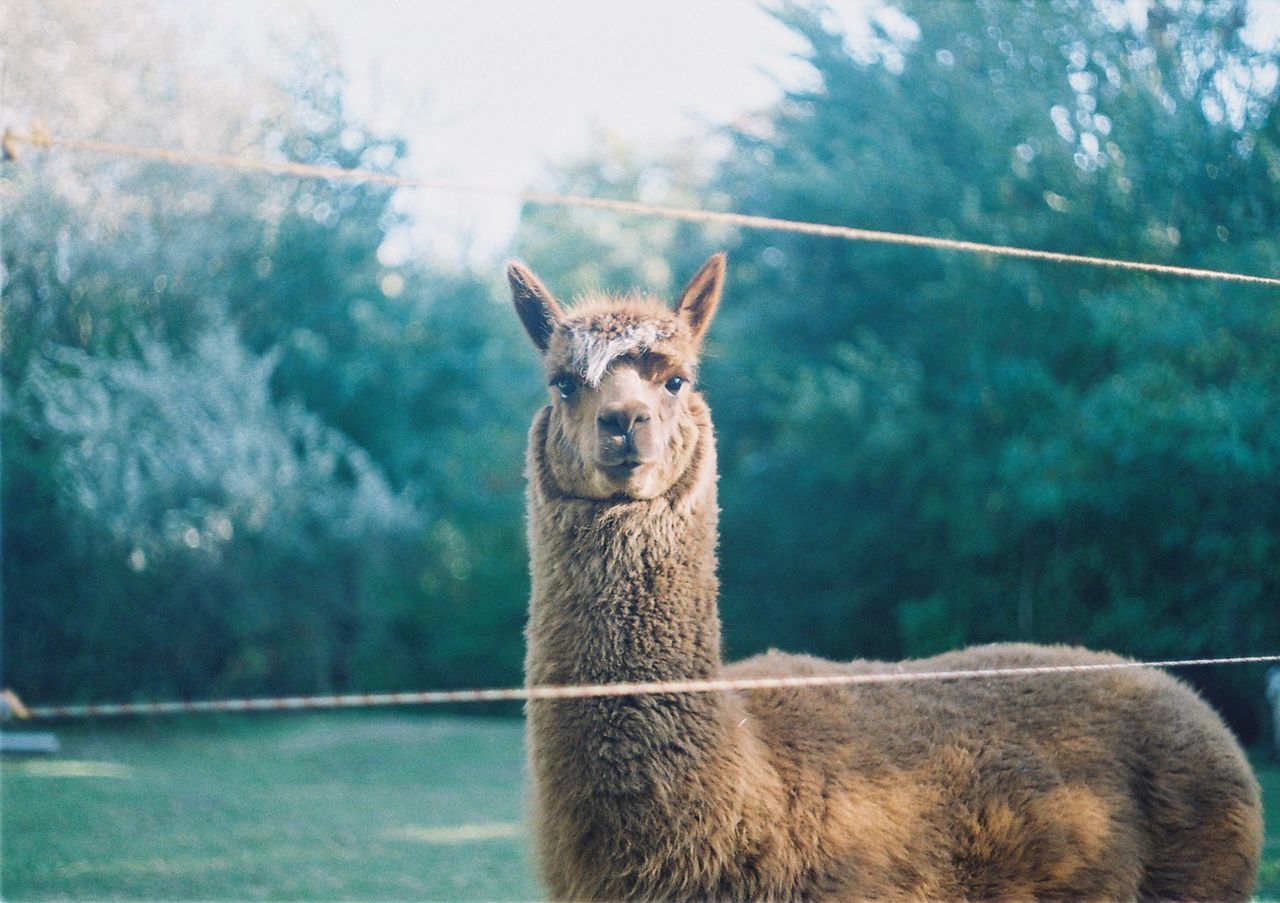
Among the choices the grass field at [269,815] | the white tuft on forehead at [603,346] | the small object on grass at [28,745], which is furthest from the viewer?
the small object on grass at [28,745]

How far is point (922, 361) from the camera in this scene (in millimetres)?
13430

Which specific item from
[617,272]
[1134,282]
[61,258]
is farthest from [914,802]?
[617,272]

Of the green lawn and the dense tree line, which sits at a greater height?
the dense tree line

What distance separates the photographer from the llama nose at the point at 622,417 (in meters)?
3.15

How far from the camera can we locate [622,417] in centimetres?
315

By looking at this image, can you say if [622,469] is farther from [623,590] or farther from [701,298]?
[701,298]

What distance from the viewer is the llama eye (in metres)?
3.43

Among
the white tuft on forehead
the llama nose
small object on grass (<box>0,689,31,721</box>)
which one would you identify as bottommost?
small object on grass (<box>0,689,31,721</box>)

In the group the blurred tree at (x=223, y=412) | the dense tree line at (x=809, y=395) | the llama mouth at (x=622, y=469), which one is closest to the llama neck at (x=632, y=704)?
the llama mouth at (x=622, y=469)

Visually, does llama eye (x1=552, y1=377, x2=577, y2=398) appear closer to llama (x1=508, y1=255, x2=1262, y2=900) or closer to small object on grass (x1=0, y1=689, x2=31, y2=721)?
llama (x1=508, y1=255, x2=1262, y2=900)

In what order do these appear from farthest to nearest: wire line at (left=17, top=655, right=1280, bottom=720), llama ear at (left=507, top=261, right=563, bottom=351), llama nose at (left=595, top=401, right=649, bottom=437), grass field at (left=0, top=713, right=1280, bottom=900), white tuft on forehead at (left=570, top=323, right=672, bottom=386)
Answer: grass field at (left=0, top=713, right=1280, bottom=900)
llama ear at (left=507, top=261, right=563, bottom=351)
white tuft on forehead at (left=570, top=323, right=672, bottom=386)
llama nose at (left=595, top=401, right=649, bottom=437)
wire line at (left=17, top=655, right=1280, bottom=720)

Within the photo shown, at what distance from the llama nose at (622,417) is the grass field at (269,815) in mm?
1387

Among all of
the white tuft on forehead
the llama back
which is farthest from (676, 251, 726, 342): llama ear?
the llama back

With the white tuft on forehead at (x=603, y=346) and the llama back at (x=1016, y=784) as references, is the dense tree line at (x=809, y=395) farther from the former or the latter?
the white tuft on forehead at (x=603, y=346)
